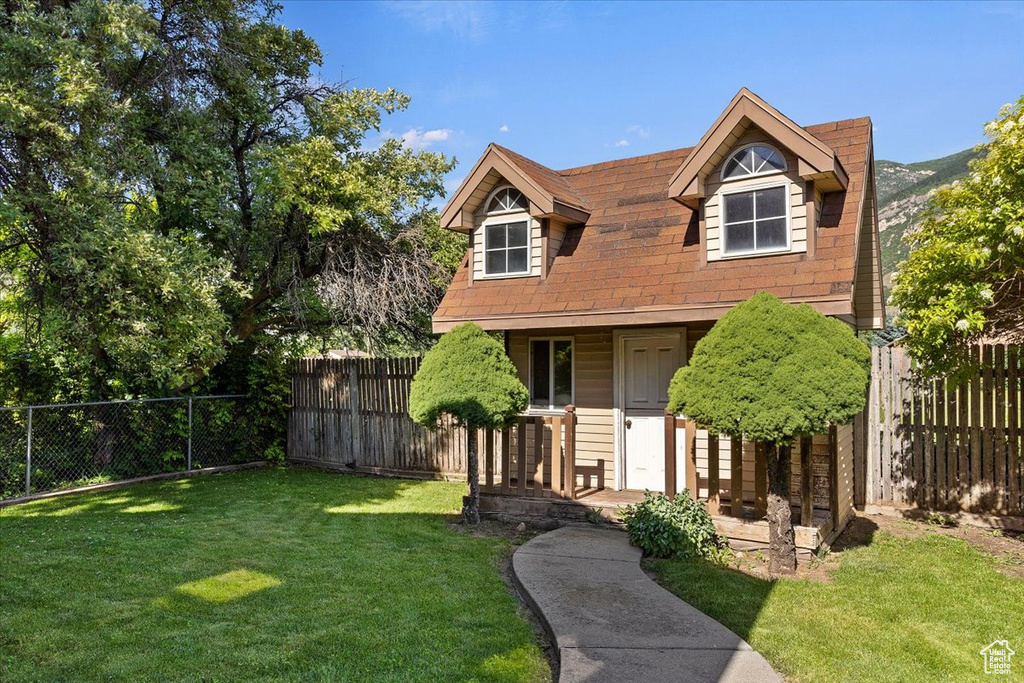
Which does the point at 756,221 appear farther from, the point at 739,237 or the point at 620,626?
the point at 620,626

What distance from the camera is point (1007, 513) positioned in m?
8.42

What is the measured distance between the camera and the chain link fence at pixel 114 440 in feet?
32.7

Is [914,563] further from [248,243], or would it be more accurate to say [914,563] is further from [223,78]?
[223,78]

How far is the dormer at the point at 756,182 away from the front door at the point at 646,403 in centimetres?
151

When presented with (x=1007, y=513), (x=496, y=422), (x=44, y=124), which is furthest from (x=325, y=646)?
(x=1007, y=513)

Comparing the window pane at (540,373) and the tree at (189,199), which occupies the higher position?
the tree at (189,199)

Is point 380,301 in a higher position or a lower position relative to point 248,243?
lower

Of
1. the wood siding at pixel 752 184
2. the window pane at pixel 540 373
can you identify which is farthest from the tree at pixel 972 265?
the window pane at pixel 540 373

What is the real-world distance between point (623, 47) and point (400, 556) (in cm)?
1282

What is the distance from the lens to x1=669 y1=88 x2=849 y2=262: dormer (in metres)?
7.78

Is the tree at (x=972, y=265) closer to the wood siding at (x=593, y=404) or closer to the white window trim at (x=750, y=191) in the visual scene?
the white window trim at (x=750, y=191)

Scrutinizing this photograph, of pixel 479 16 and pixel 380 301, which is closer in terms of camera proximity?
pixel 380 301

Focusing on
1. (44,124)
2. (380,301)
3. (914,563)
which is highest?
(44,124)

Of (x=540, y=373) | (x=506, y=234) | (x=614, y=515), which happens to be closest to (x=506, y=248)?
(x=506, y=234)
